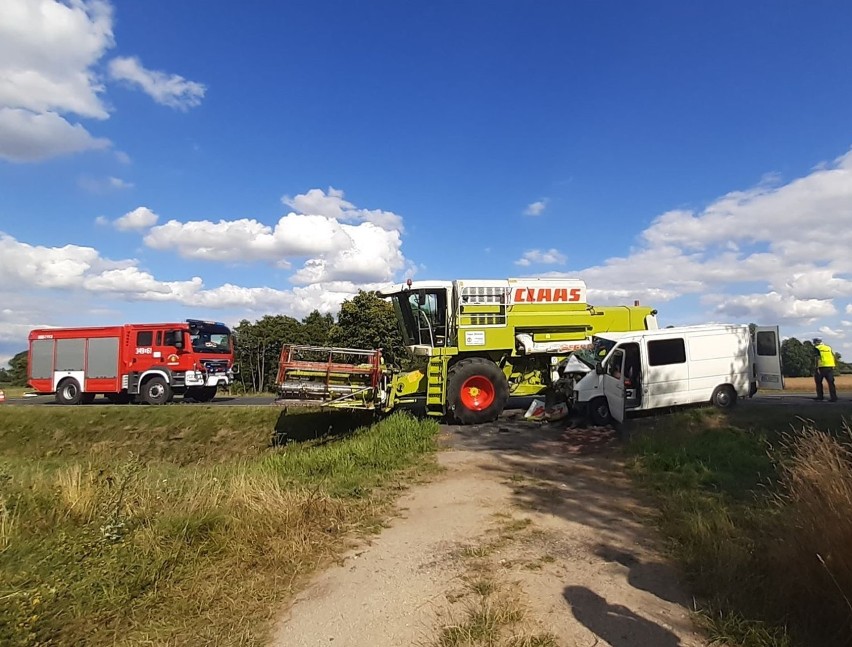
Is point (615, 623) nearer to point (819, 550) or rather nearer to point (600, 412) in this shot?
point (819, 550)

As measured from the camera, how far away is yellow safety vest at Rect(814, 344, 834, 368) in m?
13.8

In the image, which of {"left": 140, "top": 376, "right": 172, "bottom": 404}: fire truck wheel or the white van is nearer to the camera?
the white van

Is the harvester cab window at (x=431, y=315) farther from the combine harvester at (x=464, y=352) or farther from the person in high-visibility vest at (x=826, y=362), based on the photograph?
the person in high-visibility vest at (x=826, y=362)

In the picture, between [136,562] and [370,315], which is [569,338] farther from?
[370,315]

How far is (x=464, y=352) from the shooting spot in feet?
43.8

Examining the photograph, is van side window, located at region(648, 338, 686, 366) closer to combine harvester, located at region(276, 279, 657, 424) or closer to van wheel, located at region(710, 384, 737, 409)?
van wheel, located at region(710, 384, 737, 409)

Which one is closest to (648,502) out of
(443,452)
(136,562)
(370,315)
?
(443,452)

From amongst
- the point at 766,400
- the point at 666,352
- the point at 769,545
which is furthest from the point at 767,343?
the point at 769,545

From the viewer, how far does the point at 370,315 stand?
115 ft

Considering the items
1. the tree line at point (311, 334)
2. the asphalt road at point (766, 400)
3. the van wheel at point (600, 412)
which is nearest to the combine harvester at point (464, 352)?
the van wheel at point (600, 412)

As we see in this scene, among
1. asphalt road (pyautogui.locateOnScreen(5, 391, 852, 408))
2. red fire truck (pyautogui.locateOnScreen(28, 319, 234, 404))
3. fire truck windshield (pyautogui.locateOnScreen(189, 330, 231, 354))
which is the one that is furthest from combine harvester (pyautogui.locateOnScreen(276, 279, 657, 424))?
red fire truck (pyautogui.locateOnScreen(28, 319, 234, 404))

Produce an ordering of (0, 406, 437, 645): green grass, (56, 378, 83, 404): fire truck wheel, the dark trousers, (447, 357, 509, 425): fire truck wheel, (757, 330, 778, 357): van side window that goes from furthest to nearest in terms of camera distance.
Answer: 1. (56, 378, 83, 404): fire truck wheel
2. the dark trousers
3. (447, 357, 509, 425): fire truck wheel
4. (757, 330, 778, 357): van side window
5. (0, 406, 437, 645): green grass

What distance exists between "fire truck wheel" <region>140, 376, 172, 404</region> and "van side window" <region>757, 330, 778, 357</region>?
58.9 ft

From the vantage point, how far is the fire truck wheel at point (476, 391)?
12.5m
